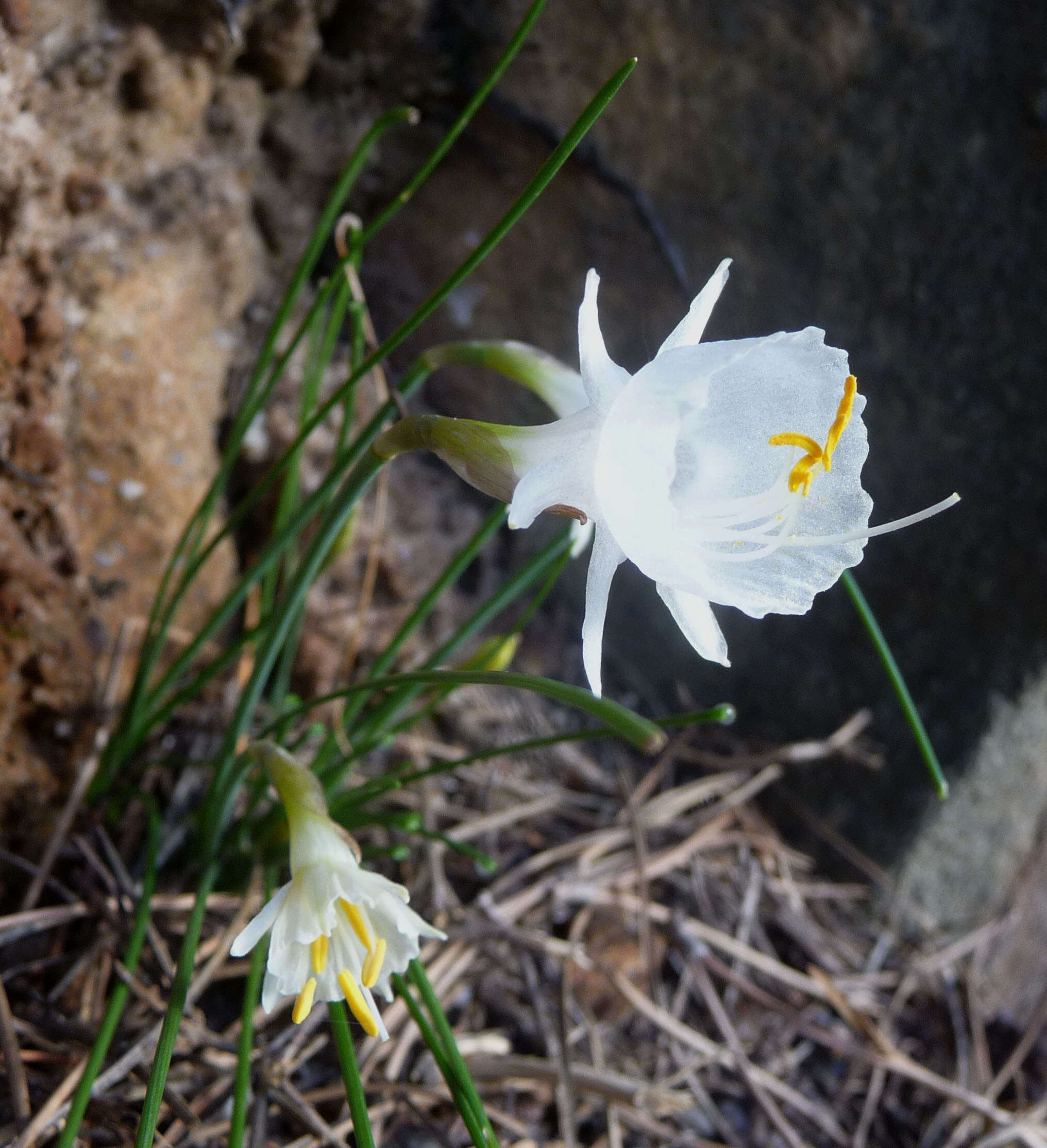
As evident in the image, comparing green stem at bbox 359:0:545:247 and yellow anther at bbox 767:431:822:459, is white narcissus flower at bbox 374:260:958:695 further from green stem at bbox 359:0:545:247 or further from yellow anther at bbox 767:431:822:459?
green stem at bbox 359:0:545:247

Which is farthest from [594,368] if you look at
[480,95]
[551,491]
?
[480,95]

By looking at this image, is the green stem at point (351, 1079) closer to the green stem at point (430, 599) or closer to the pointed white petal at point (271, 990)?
the pointed white petal at point (271, 990)

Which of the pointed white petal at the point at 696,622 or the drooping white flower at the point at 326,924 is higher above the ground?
the pointed white petal at the point at 696,622

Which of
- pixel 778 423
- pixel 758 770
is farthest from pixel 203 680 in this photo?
pixel 758 770

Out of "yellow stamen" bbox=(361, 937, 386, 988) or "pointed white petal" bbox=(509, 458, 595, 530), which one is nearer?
Result: "pointed white petal" bbox=(509, 458, 595, 530)

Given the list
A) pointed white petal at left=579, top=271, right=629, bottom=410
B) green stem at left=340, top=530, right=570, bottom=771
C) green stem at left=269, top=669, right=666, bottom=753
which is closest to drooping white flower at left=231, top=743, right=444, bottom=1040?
green stem at left=269, top=669, right=666, bottom=753

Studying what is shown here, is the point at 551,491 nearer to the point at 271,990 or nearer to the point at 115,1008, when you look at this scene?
the point at 271,990

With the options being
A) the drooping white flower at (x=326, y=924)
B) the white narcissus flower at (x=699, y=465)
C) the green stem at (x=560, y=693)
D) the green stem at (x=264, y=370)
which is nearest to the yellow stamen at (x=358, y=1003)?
the drooping white flower at (x=326, y=924)
